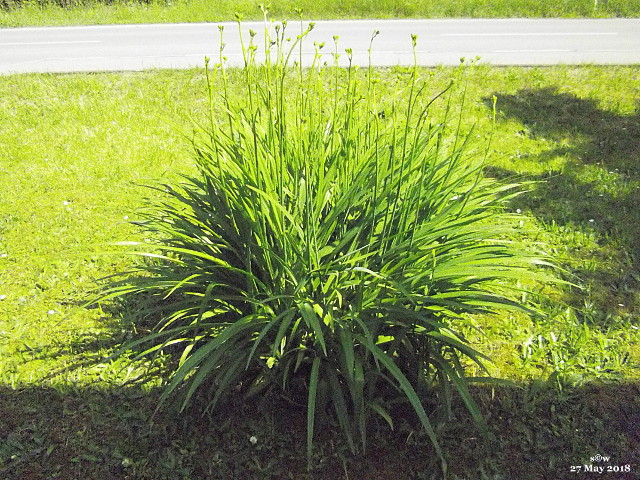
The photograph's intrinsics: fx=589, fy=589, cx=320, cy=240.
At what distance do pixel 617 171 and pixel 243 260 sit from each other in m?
3.72

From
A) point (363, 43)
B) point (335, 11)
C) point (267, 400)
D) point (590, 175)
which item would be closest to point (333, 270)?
point (267, 400)

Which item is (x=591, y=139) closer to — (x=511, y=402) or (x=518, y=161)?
(x=518, y=161)

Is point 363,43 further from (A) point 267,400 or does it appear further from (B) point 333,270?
(A) point 267,400

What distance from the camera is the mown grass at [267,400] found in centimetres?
245

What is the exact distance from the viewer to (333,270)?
8.23ft

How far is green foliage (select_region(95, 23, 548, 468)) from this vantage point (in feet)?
7.64

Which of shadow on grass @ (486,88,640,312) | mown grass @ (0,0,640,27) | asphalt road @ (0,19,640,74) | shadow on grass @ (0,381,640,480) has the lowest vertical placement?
shadow on grass @ (0,381,640,480)

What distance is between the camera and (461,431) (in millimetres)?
2527

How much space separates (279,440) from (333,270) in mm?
764

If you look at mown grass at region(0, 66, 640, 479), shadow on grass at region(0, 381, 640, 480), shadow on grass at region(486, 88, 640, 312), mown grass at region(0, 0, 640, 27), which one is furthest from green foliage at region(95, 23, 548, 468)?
mown grass at region(0, 0, 640, 27)

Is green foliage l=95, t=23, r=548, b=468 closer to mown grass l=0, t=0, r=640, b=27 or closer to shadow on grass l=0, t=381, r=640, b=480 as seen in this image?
shadow on grass l=0, t=381, r=640, b=480

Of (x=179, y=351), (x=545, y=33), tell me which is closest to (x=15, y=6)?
(x=545, y=33)

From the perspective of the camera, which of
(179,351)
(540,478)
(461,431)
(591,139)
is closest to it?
(540,478)

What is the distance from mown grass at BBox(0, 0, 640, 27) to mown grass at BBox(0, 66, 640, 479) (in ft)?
24.1
